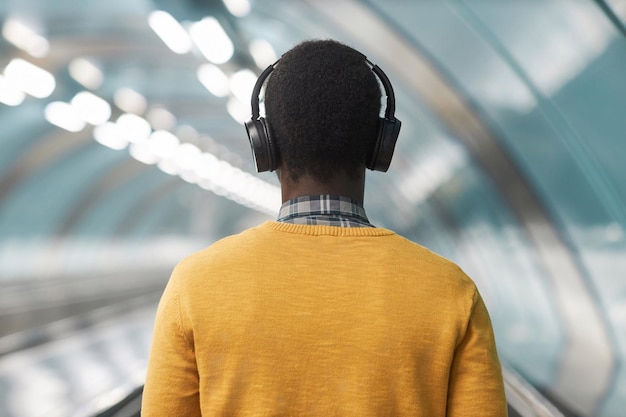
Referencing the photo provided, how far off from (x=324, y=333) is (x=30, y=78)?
796 centimetres

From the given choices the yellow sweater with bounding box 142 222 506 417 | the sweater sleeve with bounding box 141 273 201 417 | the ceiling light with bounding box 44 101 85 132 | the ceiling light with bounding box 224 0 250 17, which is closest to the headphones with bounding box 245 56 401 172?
the yellow sweater with bounding box 142 222 506 417

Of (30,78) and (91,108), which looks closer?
(30,78)

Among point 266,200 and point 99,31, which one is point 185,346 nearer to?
point 99,31

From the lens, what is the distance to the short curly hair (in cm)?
143

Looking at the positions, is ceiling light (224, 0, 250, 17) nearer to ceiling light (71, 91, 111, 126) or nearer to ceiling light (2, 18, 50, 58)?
ceiling light (2, 18, 50, 58)

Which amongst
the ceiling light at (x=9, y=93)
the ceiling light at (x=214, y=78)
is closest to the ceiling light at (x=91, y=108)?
the ceiling light at (x=9, y=93)

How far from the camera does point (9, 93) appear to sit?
862 centimetres

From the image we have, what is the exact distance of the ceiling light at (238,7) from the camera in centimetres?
561

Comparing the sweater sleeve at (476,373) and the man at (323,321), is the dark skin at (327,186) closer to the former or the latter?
the man at (323,321)

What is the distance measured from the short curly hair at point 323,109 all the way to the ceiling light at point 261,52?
5.30 m

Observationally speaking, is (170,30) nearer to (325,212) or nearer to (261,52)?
(261,52)

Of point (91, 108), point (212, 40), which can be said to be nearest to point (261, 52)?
point (212, 40)

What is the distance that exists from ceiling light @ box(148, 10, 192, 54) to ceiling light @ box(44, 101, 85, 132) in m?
3.90

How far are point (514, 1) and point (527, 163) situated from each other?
8.17 ft
